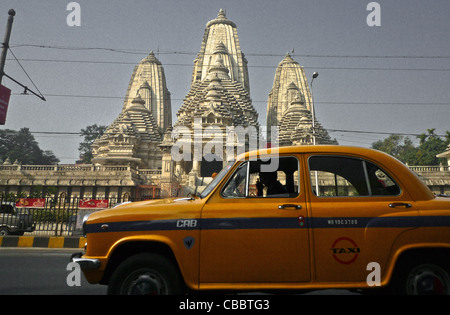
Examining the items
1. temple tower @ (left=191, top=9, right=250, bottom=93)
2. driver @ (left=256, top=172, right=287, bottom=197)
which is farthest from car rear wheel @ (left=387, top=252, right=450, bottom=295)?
temple tower @ (left=191, top=9, right=250, bottom=93)

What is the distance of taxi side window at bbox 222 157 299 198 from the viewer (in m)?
3.24

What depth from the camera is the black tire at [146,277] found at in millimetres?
2895

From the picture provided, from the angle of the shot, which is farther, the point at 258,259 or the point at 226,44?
the point at 226,44

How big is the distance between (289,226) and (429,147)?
2490 inches

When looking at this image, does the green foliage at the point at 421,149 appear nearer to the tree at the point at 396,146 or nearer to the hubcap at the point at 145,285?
the tree at the point at 396,146

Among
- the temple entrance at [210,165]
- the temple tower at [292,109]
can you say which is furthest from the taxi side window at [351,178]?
the temple tower at [292,109]

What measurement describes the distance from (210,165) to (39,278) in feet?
107

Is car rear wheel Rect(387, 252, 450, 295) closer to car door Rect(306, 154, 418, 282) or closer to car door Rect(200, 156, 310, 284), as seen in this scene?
car door Rect(306, 154, 418, 282)

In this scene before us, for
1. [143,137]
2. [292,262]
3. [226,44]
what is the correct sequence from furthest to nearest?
[226,44] < [143,137] < [292,262]

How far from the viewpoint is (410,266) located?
2904mm

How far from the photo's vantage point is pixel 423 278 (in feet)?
9.43

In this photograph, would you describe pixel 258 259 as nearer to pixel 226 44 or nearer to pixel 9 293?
pixel 9 293
